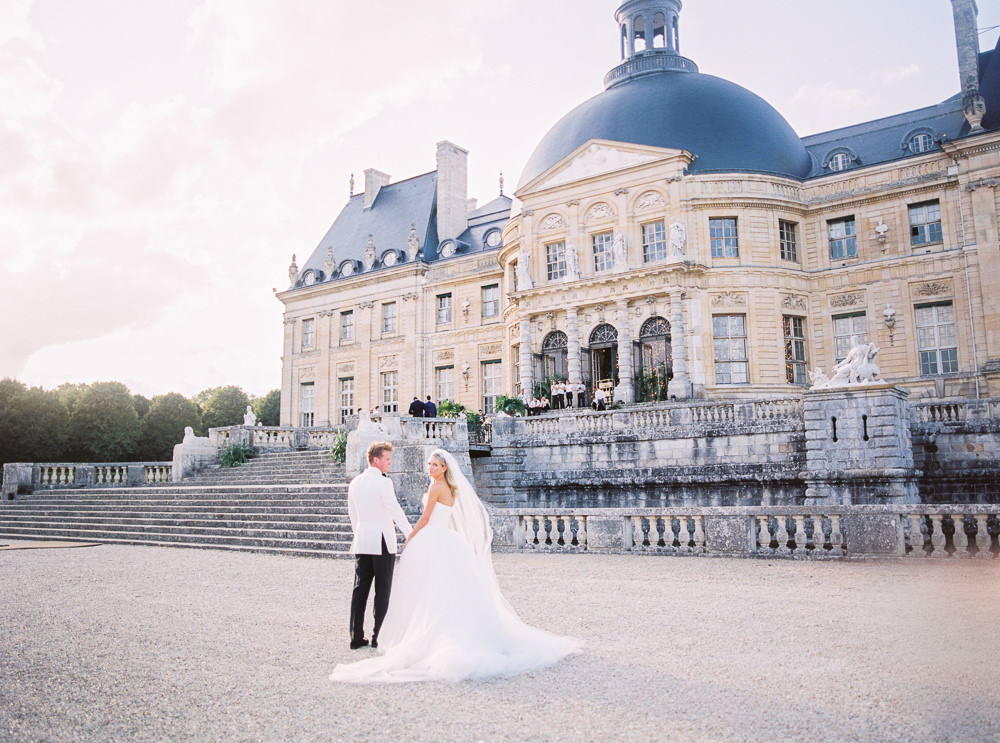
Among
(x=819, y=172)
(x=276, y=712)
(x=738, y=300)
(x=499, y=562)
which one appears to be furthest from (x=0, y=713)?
(x=819, y=172)

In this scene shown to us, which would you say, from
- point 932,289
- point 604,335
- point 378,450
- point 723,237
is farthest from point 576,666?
point 932,289

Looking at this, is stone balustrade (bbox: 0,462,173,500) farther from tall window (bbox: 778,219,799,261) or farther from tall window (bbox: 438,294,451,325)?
tall window (bbox: 778,219,799,261)

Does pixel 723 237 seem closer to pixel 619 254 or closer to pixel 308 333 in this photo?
pixel 619 254

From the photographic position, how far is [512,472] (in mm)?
22797

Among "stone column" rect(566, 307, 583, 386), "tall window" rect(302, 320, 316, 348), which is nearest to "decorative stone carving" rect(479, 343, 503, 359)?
"stone column" rect(566, 307, 583, 386)

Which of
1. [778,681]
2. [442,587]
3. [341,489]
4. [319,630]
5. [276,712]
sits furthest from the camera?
[341,489]

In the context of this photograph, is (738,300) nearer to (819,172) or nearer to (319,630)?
(819,172)

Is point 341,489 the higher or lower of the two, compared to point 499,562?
higher

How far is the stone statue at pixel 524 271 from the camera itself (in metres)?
30.2

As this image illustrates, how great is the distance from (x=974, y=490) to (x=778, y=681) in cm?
1507

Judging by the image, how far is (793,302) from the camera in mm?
27203

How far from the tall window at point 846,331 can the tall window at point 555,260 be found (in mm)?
9857

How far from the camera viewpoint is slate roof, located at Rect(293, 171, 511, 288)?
38406 mm

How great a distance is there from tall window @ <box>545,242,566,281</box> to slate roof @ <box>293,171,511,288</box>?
18.2 feet
